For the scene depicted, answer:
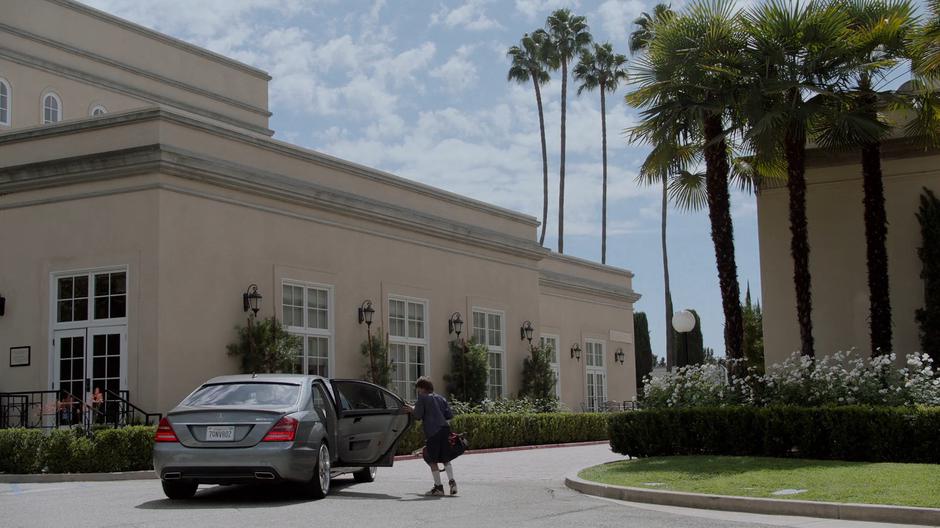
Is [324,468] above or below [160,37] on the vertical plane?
below

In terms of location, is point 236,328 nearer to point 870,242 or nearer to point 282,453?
point 282,453

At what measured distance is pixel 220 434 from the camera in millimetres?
12422

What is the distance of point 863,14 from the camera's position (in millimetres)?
19625

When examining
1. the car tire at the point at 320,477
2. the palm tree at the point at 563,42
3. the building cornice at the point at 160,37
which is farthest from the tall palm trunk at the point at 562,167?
the car tire at the point at 320,477

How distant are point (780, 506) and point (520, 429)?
15379mm

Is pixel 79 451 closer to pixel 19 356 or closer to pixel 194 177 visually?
pixel 19 356

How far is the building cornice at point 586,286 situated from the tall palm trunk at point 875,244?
636 inches

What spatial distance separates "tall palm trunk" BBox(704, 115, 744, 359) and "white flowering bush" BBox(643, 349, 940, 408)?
614mm

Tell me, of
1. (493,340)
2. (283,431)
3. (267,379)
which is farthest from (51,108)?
(283,431)

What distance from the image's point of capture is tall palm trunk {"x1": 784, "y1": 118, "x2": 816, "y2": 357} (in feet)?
62.3

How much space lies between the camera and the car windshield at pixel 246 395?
12.9 metres

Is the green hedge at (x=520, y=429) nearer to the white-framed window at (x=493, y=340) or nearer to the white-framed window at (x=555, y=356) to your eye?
the white-framed window at (x=493, y=340)

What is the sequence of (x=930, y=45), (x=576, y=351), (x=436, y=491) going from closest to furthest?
(x=436, y=491) < (x=930, y=45) < (x=576, y=351)

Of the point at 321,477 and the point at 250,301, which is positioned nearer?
the point at 321,477
